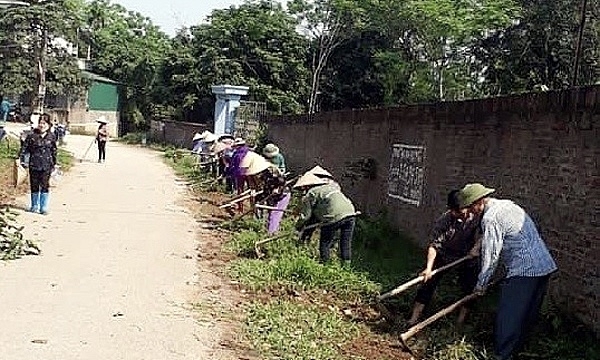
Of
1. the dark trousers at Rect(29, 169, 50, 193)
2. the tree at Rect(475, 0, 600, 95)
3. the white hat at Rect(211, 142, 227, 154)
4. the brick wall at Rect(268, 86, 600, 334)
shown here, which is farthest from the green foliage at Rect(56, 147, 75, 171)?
the tree at Rect(475, 0, 600, 95)

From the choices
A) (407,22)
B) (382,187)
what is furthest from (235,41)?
(382,187)

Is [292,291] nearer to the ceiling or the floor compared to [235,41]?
nearer to the floor

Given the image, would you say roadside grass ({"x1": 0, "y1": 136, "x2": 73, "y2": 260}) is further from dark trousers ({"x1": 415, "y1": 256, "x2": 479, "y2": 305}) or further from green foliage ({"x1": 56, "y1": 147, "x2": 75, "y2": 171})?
dark trousers ({"x1": 415, "y1": 256, "x2": 479, "y2": 305})

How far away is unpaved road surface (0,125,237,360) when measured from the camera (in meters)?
6.79

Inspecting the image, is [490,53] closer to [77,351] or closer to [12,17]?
[12,17]

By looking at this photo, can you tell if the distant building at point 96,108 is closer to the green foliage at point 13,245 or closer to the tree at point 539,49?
the tree at point 539,49

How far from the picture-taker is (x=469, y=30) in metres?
35.2

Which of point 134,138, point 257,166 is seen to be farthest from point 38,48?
point 257,166

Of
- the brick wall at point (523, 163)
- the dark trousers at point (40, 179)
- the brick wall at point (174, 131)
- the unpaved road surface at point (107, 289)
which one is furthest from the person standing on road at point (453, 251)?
the brick wall at point (174, 131)

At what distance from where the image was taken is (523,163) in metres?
9.28

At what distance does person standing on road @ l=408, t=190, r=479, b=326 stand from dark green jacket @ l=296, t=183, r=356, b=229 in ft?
7.15

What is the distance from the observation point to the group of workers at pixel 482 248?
272 inches

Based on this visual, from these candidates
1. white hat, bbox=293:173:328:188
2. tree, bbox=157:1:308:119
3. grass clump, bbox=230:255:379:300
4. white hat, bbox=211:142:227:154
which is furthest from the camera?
tree, bbox=157:1:308:119

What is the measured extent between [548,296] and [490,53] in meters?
28.7
